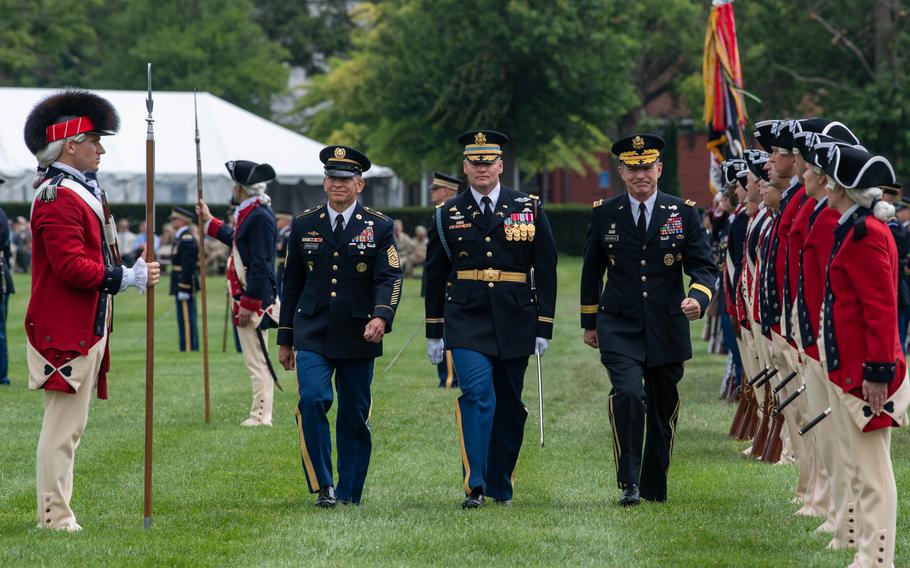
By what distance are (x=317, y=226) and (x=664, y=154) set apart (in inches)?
1753

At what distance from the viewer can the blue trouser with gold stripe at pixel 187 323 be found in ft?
79.3

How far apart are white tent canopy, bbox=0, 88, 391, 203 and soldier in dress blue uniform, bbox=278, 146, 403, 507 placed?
34.8m

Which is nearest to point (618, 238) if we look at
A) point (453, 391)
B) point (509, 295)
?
point (509, 295)

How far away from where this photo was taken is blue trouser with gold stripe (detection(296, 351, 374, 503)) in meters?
9.48

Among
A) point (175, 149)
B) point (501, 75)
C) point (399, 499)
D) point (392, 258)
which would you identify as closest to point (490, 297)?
point (392, 258)

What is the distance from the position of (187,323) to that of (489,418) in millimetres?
15431

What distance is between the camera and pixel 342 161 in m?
9.70

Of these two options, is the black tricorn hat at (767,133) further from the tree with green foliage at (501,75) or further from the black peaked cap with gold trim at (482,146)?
the tree with green foliage at (501,75)

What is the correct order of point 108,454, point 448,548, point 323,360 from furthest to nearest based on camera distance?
point 108,454 → point 323,360 → point 448,548

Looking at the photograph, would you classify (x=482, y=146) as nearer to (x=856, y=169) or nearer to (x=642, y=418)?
(x=642, y=418)

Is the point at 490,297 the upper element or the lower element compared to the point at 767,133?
lower

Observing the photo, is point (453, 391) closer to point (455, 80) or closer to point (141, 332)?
point (141, 332)

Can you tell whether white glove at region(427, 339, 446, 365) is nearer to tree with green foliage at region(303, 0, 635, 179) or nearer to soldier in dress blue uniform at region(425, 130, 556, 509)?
soldier in dress blue uniform at region(425, 130, 556, 509)

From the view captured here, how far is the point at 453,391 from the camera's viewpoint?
56.3 feet
